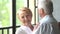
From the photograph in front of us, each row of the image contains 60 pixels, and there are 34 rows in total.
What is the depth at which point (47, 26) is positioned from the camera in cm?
194

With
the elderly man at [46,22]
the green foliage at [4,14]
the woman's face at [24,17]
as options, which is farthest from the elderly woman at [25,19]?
the green foliage at [4,14]

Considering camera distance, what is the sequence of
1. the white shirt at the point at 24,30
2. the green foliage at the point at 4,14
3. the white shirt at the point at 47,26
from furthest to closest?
the green foliage at the point at 4,14, the white shirt at the point at 24,30, the white shirt at the point at 47,26

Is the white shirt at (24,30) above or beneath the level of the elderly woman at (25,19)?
beneath

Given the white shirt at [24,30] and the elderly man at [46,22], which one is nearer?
the elderly man at [46,22]

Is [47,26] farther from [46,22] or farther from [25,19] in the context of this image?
[25,19]

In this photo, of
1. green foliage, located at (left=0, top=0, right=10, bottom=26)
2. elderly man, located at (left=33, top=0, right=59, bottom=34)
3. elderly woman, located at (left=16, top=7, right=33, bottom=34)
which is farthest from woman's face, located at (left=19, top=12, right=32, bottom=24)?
green foliage, located at (left=0, top=0, right=10, bottom=26)

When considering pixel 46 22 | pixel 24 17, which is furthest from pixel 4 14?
pixel 46 22

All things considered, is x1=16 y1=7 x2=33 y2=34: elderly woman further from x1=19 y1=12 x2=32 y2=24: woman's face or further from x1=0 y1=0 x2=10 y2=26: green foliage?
x1=0 y1=0 x2=10 y2=26: green foliage

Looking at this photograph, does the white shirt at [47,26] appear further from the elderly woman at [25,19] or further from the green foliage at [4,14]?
the green foliage at [4,14]

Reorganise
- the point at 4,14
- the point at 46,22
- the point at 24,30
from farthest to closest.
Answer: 1. the point at 4,14
2. the point at 24,30
3. the point at 46,22

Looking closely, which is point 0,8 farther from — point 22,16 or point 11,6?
point 22,16

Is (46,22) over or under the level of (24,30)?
over

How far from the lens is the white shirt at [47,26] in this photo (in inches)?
75.8

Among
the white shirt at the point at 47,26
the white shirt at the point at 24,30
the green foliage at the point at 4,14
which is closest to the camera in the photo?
the white shirt at the point at 47,26
